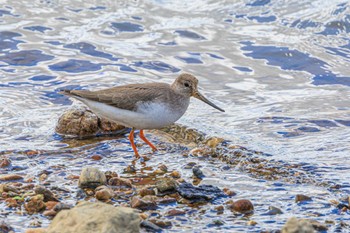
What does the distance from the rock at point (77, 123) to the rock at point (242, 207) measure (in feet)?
13.3

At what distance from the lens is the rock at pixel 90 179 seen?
8.09 metres

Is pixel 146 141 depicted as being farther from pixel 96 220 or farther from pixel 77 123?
pixel 96 220

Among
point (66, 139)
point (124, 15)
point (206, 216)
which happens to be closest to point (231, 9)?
point (124, 15)

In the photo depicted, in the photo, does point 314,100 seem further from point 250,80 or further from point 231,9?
point 231,9

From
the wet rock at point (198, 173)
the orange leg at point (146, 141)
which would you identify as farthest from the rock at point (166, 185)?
the orange leg at point (146, 141)

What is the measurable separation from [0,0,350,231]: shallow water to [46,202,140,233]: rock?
136cm

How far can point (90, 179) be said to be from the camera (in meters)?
8.10

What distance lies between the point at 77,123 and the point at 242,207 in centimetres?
422

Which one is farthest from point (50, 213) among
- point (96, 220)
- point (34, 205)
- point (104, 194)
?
point (96, 220)

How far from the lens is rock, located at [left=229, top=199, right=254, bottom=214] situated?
7.34 meters

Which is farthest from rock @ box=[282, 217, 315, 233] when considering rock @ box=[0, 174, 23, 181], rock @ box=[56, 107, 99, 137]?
rock @ box=[56, 107, 99, 137]

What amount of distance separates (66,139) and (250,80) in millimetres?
4534

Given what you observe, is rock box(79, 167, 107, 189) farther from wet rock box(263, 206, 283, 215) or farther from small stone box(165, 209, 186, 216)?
wet rock box(263, 206, 283, 215)

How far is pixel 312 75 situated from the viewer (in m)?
14.1
